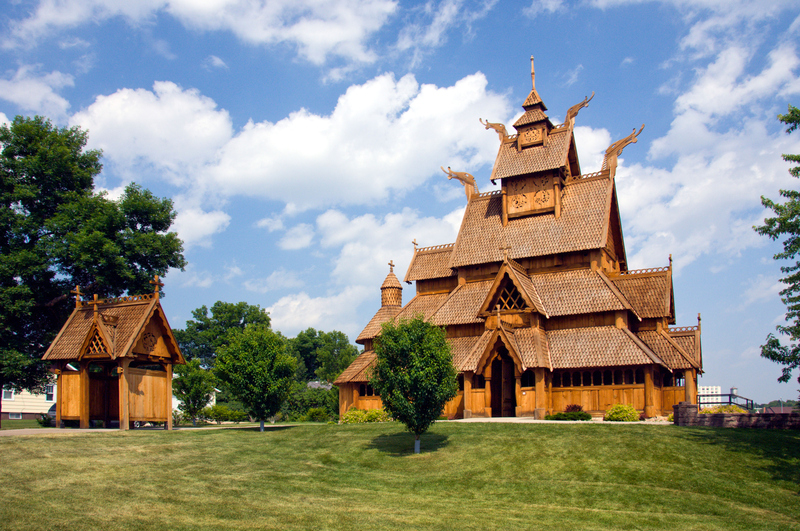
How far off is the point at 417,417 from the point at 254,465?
6.20 m

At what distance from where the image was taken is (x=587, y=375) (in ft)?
107

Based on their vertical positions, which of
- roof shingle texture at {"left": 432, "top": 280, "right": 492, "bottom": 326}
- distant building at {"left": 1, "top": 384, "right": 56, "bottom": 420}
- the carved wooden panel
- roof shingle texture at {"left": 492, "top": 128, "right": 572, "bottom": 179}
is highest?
roof shingle texture at {"left": 492, "top": 128, "right": 572, "bottom": 179}

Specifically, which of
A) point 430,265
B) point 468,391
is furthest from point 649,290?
point 430,265

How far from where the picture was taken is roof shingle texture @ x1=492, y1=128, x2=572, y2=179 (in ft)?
130

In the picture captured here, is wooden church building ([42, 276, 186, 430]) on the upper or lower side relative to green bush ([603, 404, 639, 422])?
upper

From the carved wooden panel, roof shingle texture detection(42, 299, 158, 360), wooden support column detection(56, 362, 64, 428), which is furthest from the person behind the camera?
the carved wooden panel

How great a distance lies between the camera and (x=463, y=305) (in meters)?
38.2

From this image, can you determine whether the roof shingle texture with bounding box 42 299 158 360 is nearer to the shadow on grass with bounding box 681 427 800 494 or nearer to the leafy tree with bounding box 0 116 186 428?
the leafy tree with bounding box 0 116 186 428

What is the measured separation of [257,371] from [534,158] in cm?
2359

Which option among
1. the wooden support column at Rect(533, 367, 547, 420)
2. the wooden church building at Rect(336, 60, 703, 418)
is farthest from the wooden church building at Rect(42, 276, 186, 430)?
the wooden support column at Rect(533, 367, 547, 420)

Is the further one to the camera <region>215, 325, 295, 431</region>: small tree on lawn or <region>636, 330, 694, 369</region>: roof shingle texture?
<region>636, 330, 694, 369</region>: roof shingle texture

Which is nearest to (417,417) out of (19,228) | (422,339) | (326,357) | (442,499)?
(422,339)

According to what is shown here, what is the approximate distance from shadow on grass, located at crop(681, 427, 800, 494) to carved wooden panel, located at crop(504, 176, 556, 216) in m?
19.9

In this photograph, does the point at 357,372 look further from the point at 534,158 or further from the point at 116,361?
the point at 534,158
